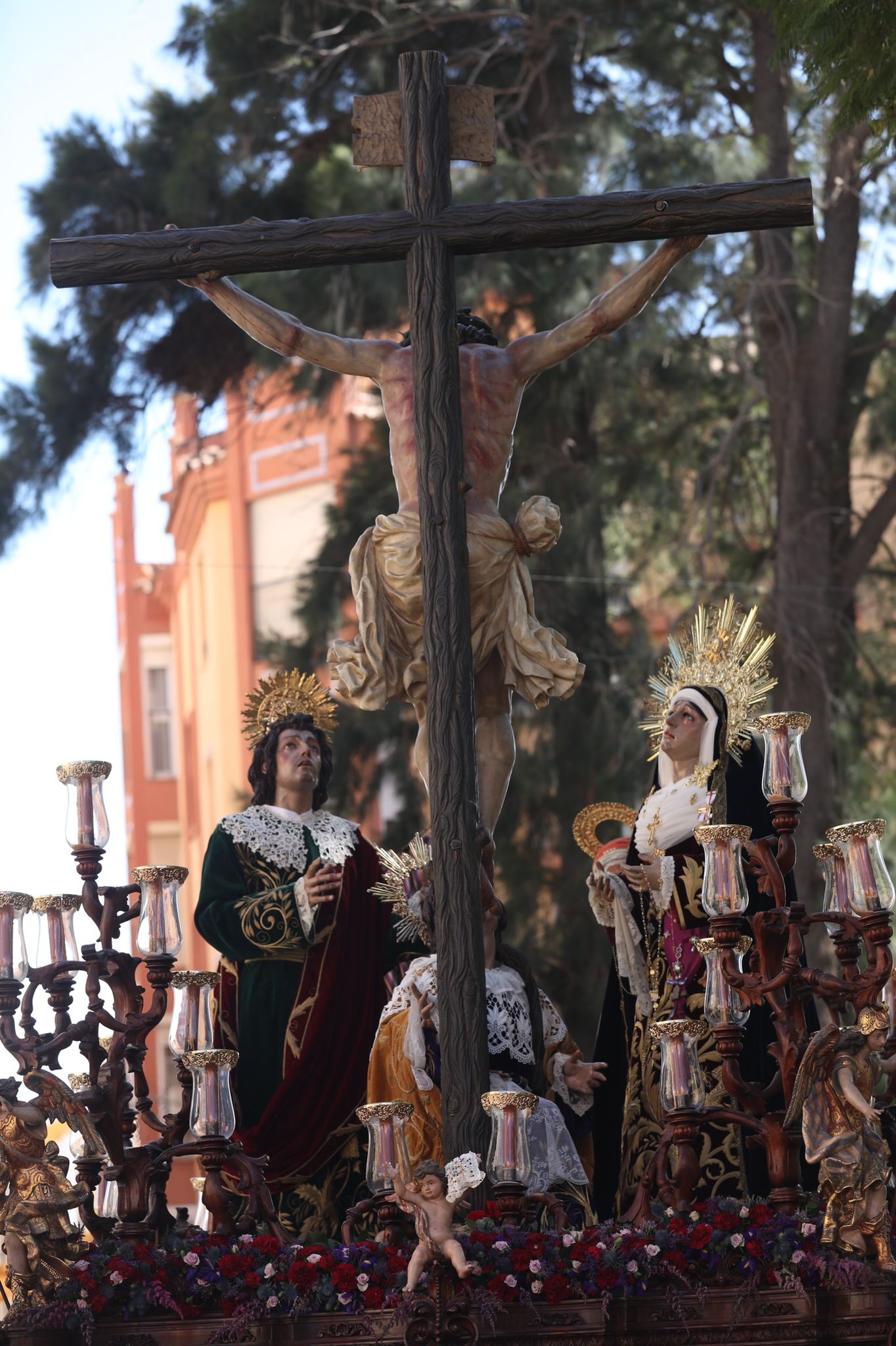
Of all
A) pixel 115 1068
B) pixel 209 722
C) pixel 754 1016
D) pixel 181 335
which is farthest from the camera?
pixel 209 722

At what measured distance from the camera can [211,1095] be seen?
20.3 feet

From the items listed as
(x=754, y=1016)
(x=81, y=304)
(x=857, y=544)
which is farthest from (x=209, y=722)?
(x=754, y=1016)

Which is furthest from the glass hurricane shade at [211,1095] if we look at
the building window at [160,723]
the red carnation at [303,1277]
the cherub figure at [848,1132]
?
the building window at [160,723]

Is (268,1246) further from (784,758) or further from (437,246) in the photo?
(437,246)

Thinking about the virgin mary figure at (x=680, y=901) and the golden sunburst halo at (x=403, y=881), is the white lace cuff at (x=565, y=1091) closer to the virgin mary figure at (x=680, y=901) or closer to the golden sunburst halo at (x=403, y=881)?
the virgin mary figure at (x=680, y=901)

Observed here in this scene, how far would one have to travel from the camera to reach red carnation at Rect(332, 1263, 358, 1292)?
591cm

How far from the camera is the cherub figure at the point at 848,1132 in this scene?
591 centimetres

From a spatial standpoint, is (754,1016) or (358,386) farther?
(358,386)

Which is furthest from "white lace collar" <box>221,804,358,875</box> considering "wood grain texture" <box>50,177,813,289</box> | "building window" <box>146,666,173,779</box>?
"building window" <box>146,666,173,779</box>

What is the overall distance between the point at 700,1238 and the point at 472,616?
6.74 ft

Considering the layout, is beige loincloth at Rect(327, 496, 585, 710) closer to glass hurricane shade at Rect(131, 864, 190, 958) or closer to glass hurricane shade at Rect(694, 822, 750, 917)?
glass hurricane shade at Rect(131, 864, 190, 958)

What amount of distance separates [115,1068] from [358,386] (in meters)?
11.3

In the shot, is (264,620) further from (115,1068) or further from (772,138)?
(115,1068)

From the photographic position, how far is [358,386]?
17.3 meters
